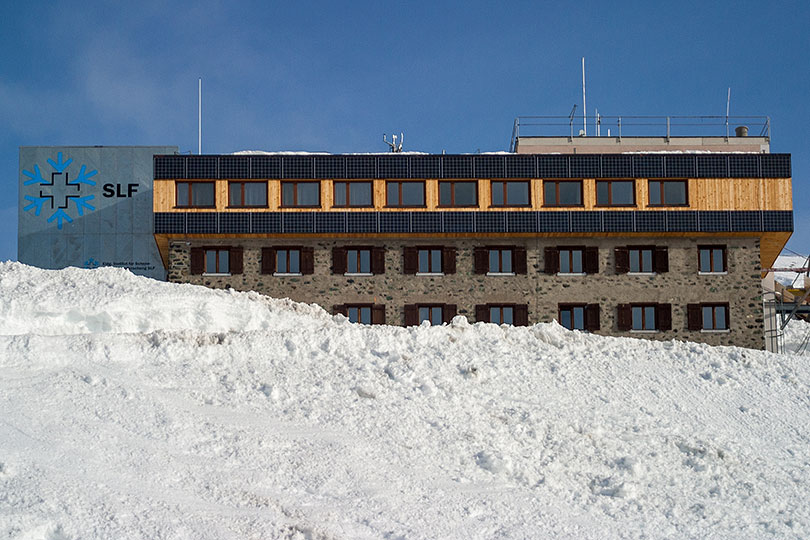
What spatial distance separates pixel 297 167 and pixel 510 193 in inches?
375

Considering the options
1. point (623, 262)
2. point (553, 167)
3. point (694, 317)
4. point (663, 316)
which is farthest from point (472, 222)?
point (694, 317)

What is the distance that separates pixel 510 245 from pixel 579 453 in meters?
16.6

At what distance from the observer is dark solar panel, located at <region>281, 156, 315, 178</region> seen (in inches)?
1250

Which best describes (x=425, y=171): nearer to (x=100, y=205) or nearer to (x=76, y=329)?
(x=76, y=329)

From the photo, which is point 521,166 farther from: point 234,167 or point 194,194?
point 194,194

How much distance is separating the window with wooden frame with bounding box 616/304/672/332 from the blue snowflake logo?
30323mm

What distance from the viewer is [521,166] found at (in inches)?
1261

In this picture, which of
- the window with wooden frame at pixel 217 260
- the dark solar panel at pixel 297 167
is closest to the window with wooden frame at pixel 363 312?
the window with wooden frame at pixel 217 260

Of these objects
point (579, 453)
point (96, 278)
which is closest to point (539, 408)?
point (579, 453)

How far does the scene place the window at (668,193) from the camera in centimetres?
3212

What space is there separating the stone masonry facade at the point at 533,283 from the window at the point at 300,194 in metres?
1.65

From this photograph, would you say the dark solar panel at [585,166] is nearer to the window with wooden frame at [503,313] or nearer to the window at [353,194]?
the window with wooden frame at [503,313]

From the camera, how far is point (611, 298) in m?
31.9

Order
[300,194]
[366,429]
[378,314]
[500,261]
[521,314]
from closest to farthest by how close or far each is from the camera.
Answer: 1. [366,429]
2. [378,314]
3. [521,314]
4. [300,194]
5. [500,261]
